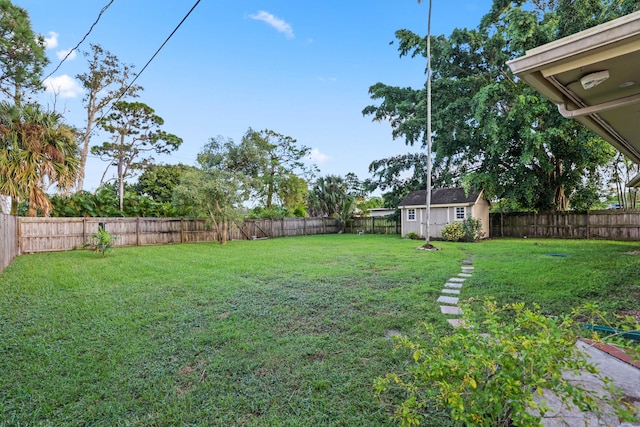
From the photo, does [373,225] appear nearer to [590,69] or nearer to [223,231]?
[223,231]

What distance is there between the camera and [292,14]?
8.93 metres

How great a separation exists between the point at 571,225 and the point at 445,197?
5573 millimetres

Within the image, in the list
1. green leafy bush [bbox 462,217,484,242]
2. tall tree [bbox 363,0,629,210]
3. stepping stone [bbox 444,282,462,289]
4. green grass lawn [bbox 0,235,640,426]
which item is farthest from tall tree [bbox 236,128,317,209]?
stepping stone [bbox 444,282,462,289]

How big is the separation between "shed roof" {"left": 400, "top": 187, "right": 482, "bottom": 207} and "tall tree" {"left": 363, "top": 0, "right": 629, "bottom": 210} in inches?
27.5

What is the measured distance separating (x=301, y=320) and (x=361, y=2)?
9846 mm

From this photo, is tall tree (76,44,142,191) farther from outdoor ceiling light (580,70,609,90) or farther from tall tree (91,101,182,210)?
outdoor ceiling light (580,70,609,90)

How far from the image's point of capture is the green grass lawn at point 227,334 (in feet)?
6.95

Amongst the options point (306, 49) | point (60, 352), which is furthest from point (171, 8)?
point (306, 49)

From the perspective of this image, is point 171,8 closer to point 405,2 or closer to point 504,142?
point 405,2

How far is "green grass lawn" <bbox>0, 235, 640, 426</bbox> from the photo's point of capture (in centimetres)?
212

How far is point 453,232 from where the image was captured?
14188 mm

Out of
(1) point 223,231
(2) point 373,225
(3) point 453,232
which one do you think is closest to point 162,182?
(1) point 223,231

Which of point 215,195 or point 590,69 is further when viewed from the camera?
point 215,195

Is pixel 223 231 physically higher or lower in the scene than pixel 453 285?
higher
